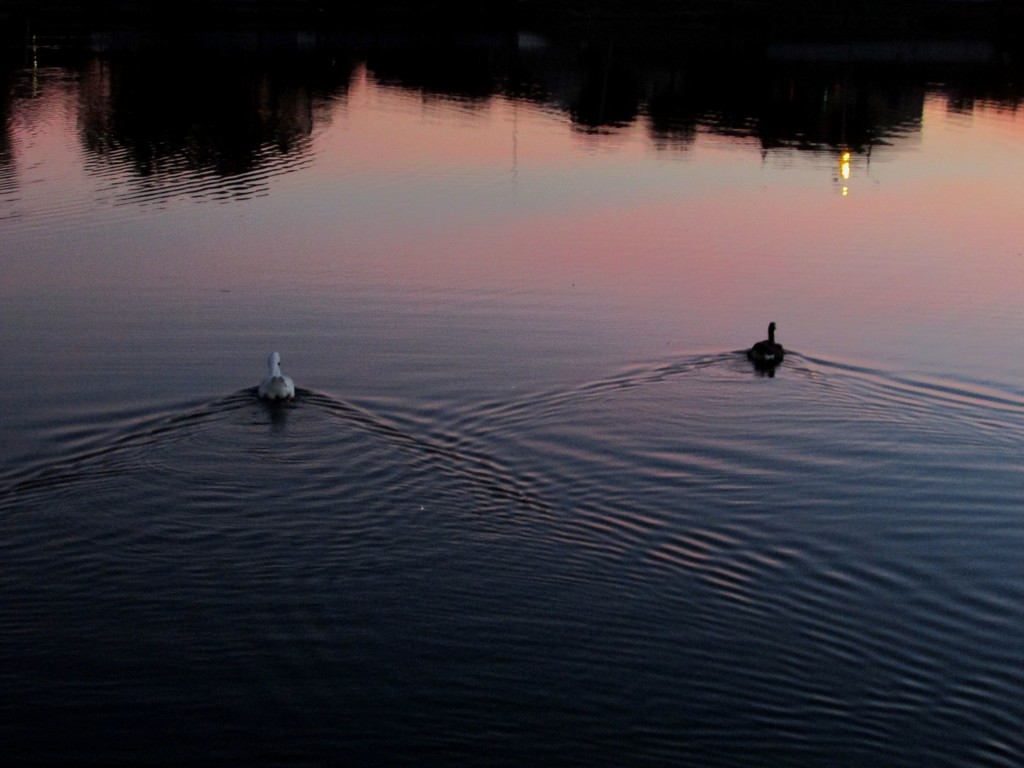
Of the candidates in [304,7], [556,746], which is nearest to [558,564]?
[556,746]

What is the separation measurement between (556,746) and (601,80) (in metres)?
67.9

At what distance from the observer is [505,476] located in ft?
60.3

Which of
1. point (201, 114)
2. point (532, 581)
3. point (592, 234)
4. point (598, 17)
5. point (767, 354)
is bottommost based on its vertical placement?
point (532, 581)

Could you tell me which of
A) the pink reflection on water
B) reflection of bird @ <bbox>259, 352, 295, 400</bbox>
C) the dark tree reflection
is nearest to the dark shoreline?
the dark tree reflection

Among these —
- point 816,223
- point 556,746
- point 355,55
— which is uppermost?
point 355,55

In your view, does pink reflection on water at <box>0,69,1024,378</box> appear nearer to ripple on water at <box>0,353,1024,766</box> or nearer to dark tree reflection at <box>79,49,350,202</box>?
dark tree reflection at <box>79,49,350,202</box>

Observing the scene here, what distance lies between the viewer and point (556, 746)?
12.4 metres

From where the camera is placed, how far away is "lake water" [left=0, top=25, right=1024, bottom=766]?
12.9 meters

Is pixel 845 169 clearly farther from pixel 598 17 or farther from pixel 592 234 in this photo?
pixel 598 17

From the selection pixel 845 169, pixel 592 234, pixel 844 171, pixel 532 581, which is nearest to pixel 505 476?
pixel 532 581

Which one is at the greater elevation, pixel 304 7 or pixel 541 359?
pixel 304 7

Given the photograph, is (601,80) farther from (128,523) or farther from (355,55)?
(128,523)

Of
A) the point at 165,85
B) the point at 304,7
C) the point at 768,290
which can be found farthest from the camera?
the point at 304,7

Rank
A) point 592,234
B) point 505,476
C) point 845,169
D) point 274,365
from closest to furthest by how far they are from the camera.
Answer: point 505,476 → point 274,365 → point 592,234 → point 845,169
